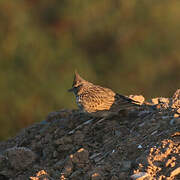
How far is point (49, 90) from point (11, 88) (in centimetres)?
90

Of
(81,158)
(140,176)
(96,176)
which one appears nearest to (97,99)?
Result: (81,158)

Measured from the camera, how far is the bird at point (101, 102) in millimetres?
5559

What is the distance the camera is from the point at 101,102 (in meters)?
5.74

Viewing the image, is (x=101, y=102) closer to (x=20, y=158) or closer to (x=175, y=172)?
(x=20, y=158)

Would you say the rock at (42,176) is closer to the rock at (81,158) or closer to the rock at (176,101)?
the rock at (81,158)

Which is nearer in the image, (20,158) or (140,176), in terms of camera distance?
(140,176)

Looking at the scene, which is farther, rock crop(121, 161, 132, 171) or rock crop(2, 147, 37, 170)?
rock crop(2, 147, 37, 170)

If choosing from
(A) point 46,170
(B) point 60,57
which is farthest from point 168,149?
(B) point 60,57

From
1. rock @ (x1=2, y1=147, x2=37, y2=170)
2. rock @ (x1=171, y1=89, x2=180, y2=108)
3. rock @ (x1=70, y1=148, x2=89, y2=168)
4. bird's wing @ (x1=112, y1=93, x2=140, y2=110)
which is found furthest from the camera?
bird's wing @ (x1=112, y1=93, x2=140, y2=110)

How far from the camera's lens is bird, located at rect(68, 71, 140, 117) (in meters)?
5.56

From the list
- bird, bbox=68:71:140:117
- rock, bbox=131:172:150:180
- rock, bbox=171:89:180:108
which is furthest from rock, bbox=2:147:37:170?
rock, bbox=171:89:180:108

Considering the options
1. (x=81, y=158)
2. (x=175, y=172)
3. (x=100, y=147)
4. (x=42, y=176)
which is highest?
(x=100, y=147)

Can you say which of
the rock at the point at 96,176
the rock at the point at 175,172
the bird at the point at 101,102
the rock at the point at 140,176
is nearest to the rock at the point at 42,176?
the rock at the point at 96,176

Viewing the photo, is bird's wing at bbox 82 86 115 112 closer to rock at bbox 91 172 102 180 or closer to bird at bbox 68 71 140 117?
bird at bbox 68 71 140 117
